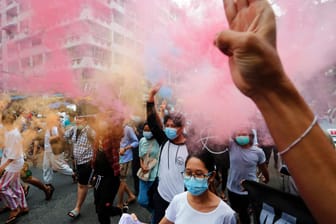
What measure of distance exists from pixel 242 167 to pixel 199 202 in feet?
5.32

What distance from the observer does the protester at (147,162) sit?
373 centimetres

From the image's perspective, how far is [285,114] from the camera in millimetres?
658

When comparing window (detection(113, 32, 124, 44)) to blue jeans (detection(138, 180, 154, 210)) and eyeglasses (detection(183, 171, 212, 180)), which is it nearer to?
eyeglasses (detection(183, 171, 212, 180))

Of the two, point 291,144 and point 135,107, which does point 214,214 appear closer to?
point 291,144

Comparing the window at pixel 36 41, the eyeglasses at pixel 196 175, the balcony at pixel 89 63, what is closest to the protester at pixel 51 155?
the balcony at pixel 89 63

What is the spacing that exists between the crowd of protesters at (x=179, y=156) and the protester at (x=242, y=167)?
0.01 m

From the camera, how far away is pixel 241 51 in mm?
662

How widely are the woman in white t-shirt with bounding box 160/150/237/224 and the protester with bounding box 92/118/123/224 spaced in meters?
1.90

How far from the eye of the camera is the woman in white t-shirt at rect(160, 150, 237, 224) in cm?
172

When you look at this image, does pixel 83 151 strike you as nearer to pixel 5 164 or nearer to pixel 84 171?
pixel 84 171

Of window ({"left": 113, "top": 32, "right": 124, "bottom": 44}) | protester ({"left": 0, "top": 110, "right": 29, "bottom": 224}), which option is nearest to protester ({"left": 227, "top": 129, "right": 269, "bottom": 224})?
window ({"left": 113, "top": 32, "right": 124, "bottom": 44})

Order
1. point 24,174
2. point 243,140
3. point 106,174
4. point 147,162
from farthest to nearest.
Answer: point 24,174, point 147,162, point 106,174, point 243,140

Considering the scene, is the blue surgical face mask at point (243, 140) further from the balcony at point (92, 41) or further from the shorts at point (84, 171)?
the shorts at point (84, 171)

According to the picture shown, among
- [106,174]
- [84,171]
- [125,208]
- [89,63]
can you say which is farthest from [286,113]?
[125,208]
